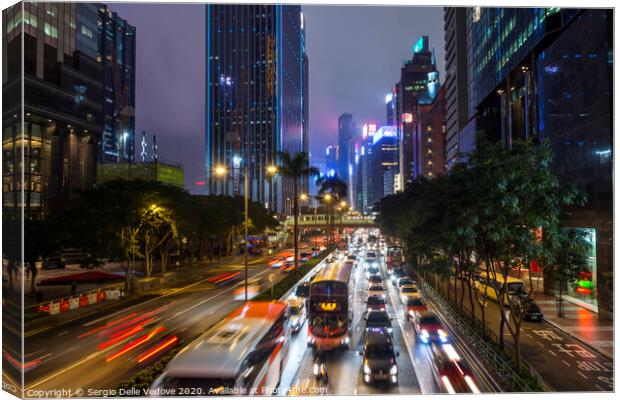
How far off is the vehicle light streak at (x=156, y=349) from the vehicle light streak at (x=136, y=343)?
105 cm

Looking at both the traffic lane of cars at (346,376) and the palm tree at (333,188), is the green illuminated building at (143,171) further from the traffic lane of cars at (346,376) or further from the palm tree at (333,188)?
the traffic lane of cars at (346,376)

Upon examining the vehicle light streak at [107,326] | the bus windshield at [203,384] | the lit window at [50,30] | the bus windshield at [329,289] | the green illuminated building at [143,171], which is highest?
the lit window at [50,30]

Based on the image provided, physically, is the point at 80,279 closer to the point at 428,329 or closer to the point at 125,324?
the point at 125,324

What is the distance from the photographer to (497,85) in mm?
48375

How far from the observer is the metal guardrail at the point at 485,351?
1305 cm

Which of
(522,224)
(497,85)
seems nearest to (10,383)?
(522,224)

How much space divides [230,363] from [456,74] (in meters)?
87.4

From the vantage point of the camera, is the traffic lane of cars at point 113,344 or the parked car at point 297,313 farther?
the parked car at point 297,313

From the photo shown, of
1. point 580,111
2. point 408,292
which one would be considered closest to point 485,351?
point 408,292

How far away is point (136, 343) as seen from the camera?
64.6ft

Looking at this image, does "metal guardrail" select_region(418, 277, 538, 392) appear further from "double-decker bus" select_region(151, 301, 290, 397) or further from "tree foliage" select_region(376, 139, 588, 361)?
"double-decker bus" select_region(151, 301, 290, 397)

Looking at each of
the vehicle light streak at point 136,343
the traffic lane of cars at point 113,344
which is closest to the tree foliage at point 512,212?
the traffic lane of cars at point 113,344

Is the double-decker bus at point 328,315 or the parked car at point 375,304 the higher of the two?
the double-decker bus at point 328,315

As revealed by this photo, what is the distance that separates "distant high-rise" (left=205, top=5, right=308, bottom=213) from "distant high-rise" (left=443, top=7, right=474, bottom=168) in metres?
93.5
